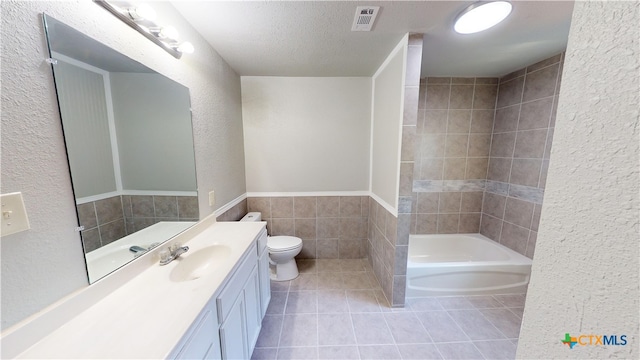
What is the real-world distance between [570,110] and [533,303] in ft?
1.35

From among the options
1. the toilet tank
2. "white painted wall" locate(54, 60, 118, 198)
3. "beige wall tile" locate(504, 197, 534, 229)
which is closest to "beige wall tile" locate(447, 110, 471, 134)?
"beige wall tile" locate(504, 197, 534, 229)

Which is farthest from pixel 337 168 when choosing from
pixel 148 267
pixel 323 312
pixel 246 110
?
pixel 148 267

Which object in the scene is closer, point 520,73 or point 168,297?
point 168,297

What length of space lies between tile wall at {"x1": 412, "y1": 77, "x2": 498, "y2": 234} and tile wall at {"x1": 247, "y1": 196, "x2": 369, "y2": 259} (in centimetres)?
77

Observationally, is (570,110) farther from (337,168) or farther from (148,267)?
(337,168)

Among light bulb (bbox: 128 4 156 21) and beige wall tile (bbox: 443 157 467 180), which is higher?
light bulb (bbox: 128 4 156 21)

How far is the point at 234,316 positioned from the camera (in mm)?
1055

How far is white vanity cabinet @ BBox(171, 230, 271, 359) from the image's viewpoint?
0.76 metres

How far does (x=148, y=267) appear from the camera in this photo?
105 cm

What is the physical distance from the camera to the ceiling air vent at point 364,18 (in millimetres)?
1214

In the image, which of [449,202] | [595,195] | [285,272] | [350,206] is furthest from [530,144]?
[285,272]

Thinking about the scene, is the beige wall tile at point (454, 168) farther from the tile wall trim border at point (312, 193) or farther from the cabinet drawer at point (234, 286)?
the cabinet drawer at point (234, 286)

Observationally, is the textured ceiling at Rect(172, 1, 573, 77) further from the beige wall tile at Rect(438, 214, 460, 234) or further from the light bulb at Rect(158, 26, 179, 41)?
the beige wall tile at Rect(438, 214, 460, 234)

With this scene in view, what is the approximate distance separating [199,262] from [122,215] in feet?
1.62
